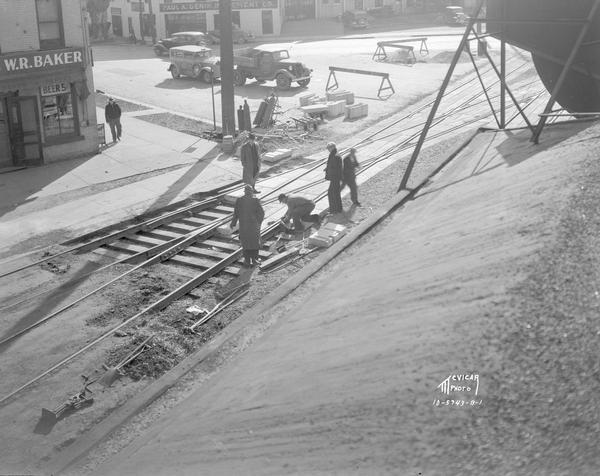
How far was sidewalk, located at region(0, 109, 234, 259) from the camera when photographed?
53.8ft

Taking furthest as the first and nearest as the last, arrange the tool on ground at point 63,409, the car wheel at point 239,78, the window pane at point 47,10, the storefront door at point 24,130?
the car wheel at point 239,78 < the window pane at point 47,10 < the storefront door at point 24,130 < the tool on ground at point 63,409

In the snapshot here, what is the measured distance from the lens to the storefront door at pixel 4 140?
67.4ft

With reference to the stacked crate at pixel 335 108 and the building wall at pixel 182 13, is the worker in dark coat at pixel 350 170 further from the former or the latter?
the building wall at pixel 182 13

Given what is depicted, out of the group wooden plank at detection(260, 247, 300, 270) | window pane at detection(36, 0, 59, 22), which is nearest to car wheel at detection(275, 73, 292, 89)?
window pane at detection(36, 0, 59, 22)

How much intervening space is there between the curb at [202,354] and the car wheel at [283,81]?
58.5ft

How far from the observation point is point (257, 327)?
11.6 m

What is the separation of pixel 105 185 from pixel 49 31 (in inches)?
201

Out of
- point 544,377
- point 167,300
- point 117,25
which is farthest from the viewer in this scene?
point 117,25

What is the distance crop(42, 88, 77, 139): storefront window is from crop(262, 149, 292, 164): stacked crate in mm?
5727

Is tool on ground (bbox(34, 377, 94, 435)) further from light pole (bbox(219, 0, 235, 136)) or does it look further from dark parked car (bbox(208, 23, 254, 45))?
dark parked car (bbox(208, 23, 254, 45))

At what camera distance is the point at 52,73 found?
21047 millimetres

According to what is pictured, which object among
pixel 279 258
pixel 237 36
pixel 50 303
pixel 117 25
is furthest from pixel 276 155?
pixel 117 25

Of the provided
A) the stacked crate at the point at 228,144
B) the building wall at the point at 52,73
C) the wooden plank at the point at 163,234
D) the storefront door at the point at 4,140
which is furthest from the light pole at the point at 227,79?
the wooden plank at the point at 163,234

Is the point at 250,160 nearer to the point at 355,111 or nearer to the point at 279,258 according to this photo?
the point at 279,258
